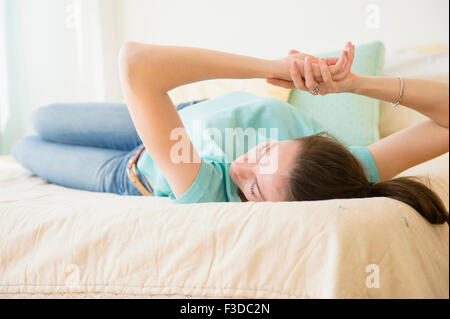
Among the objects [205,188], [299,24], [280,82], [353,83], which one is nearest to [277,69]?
[280,82]

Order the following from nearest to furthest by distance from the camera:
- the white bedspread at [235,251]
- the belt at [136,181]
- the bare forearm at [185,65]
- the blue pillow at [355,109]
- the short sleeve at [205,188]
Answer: the white bedspread at [235,251] < the bare forearm at [185,65] < the short sleeve at [205,188] < the belt at [136,181] < the blue pillow at [355,109]

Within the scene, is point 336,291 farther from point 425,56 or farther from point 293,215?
point 425,56

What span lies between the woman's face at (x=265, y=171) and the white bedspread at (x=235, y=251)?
199mm

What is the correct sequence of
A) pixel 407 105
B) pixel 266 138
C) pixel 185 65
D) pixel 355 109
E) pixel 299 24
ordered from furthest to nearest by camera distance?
pixel 299 24, pixel 355 109, pixel 266 138, pixel 407 105, pixel 185 65

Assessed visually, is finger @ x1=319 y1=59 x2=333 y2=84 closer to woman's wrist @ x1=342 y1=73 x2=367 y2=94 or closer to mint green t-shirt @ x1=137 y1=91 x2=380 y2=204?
woman's wrist @ x1=342 y1=73 x2=367 y2=94

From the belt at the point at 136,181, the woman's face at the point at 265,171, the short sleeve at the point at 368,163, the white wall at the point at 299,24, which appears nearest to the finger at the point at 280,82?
the woman's face at the point at 265,171

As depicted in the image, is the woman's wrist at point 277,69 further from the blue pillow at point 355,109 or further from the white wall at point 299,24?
the white wall at point 299,24

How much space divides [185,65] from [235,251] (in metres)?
0.33

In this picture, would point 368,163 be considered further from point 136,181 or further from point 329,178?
point 136,181

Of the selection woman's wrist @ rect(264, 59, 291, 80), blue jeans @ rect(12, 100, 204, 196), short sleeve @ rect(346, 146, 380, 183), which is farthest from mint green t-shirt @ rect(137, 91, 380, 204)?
woman's wrist @ rect(264, 59, 291, 80)

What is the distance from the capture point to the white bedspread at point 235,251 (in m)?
0.42

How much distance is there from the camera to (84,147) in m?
1.26

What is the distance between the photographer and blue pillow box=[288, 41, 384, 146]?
3.96ft

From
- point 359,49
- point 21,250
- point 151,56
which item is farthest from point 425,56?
point 21,250
